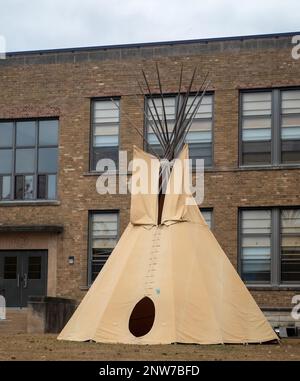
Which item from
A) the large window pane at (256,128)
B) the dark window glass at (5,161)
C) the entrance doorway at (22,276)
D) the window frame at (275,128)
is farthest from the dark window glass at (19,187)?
the large window pane at (256,128)

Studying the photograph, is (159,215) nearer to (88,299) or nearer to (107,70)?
(88,299)

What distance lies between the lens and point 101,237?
28.4 meters

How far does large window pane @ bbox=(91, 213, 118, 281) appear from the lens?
28172 millimetres

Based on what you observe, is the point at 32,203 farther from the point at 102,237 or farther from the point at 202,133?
the point at 202,133

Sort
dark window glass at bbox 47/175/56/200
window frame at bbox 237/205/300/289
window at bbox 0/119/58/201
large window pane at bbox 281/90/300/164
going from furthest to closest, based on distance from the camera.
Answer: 1. window at bbox 0/119/58/201
2. dark window glass at bbox 47/175/56/200
3. large window pane at bbox 281/90/300/164
4. window frame at bbox 237/205/300/289

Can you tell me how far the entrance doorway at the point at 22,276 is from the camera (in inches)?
1121

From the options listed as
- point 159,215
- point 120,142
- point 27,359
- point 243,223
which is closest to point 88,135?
point 120,142

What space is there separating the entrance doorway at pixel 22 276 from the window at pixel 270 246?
641cm

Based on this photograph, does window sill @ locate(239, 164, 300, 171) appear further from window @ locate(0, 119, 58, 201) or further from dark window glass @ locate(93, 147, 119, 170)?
window @ locate(0, 119, 58, 201)

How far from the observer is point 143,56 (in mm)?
28422

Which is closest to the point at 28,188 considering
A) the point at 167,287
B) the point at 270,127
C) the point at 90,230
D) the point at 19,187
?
the point at 19,187

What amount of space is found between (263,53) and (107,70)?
5.01 metres

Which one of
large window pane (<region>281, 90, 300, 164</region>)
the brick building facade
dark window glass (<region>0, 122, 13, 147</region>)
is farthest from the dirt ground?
dark window glass (<region>0, 122, 13, 147</region>)

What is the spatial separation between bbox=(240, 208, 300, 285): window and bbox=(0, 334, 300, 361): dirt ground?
7.21 m
